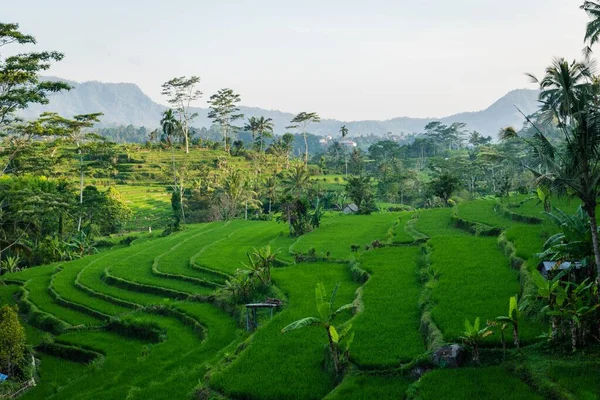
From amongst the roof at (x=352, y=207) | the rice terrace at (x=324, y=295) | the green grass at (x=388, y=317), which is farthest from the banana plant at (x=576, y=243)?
the roof at (x=352, y=207)

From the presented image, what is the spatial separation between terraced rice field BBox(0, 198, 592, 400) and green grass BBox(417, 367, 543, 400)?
0.11ft

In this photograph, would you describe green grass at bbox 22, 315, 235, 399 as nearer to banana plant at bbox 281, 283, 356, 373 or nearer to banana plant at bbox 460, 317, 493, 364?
banana plant at bbox 281, 283, 356, 373

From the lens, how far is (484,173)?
6512cm

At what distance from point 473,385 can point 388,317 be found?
16.1ft

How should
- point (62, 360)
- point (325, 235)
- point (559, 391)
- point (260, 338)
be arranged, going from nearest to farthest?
point (559, 391), point (260, 338), point (62, 360), point (325, 235)

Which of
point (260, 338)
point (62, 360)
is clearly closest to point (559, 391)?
point (260, 338)

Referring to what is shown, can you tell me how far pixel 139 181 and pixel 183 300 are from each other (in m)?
49.8

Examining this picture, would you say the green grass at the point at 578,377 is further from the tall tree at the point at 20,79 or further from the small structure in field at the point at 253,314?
the tall tree at the point at 20,79

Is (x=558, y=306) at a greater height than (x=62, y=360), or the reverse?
(x=558, y=306)

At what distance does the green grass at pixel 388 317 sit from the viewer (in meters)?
12.2

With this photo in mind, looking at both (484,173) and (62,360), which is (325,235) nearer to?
(62,360)

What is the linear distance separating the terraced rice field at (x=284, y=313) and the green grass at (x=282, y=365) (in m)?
0.04

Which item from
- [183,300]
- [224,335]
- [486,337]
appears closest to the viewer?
[486,337]

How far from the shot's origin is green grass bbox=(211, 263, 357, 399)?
1175 centimetres
